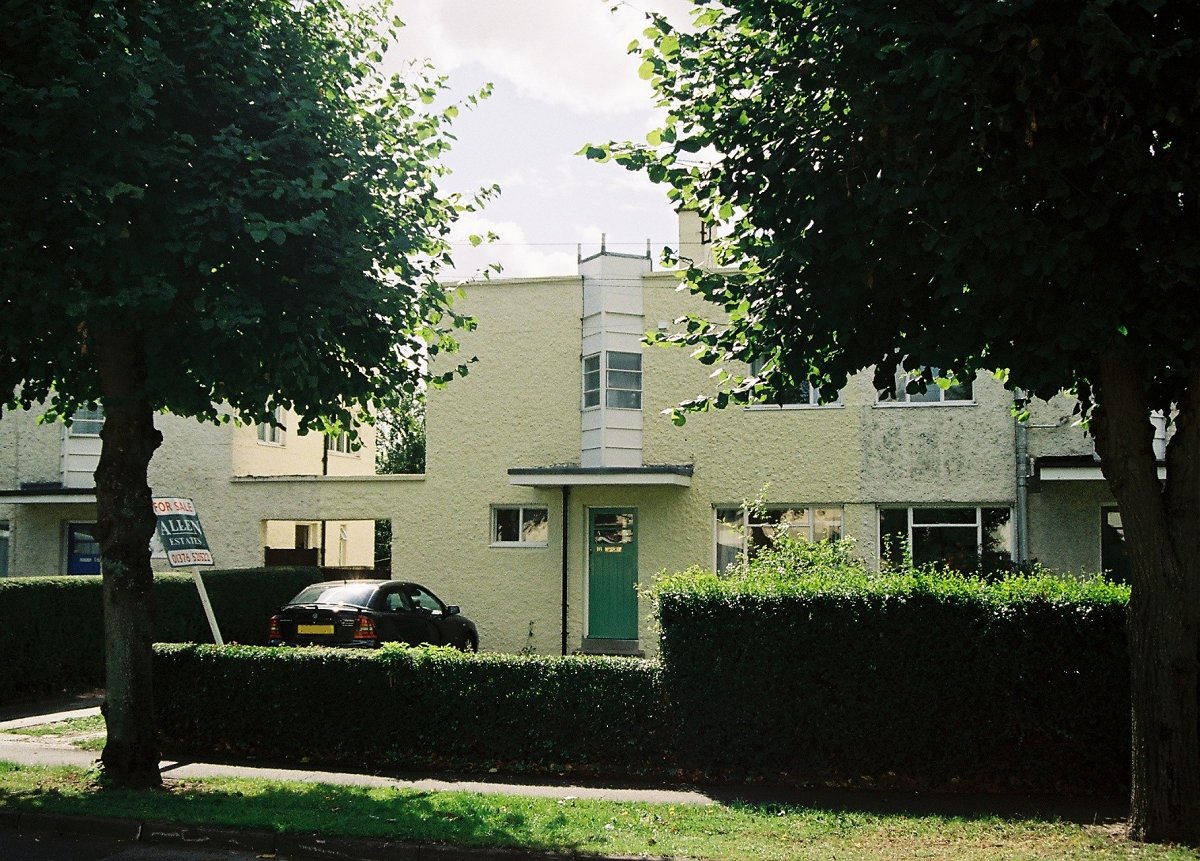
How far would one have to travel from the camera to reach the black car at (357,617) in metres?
15.1

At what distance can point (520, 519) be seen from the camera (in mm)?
21984

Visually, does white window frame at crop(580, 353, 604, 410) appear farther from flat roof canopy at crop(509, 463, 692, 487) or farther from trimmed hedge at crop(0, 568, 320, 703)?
trimmed hedge at crop(0, 568, 320, 703)

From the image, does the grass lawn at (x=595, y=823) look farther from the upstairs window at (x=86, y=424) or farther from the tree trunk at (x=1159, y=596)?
the upstairs window at (x=86, y=424)

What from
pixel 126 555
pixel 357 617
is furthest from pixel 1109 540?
pixel 126 555

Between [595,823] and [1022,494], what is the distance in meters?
13.6

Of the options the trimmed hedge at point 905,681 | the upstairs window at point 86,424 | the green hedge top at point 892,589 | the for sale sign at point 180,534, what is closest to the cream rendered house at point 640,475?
the upstairs window at point 86,424

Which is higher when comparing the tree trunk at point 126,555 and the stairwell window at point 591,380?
the stairwell window at point 591,380

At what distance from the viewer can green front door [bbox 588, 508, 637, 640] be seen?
69.6 ft

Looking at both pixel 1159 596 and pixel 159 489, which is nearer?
pixel 1159 596

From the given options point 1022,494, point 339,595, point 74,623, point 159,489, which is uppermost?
point 159,489

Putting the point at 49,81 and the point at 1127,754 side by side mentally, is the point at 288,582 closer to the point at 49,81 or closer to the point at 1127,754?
the point at 49,81

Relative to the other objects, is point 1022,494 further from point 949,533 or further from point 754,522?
point 754,522

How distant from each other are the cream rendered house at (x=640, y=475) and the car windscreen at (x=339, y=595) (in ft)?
17.0

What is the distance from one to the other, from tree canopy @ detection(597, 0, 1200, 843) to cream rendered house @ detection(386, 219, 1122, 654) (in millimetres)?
10935
